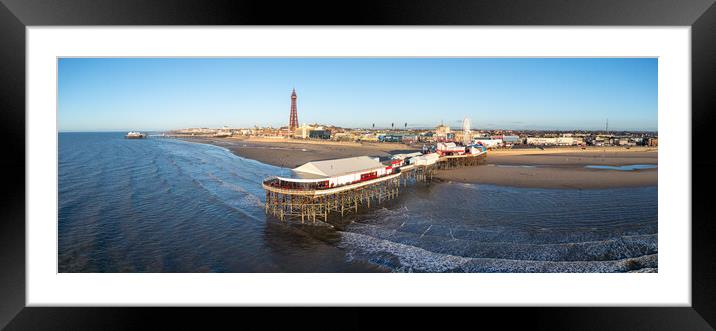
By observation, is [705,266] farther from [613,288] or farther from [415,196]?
[415,196]

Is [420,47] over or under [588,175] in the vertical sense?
over

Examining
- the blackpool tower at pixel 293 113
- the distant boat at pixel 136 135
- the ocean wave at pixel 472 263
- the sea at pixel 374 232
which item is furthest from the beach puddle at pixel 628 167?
the distant boat at pixel 136 135

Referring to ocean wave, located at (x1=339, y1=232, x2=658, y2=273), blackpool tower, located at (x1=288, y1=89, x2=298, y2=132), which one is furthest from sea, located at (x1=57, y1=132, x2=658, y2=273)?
blackpool tower, located at (x1=288, y1=89, x2=298, y2=132)

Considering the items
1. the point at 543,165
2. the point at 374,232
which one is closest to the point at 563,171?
the point at 543,165

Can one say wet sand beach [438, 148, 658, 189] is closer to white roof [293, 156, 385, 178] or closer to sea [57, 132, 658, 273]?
sea [57, 132, 658, 273]

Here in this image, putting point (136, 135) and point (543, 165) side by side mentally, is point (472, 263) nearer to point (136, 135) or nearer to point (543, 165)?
point (543, 165)

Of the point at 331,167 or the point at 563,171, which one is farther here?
the point at 563,171

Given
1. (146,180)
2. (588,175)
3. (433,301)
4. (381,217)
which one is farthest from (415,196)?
(146,180)
